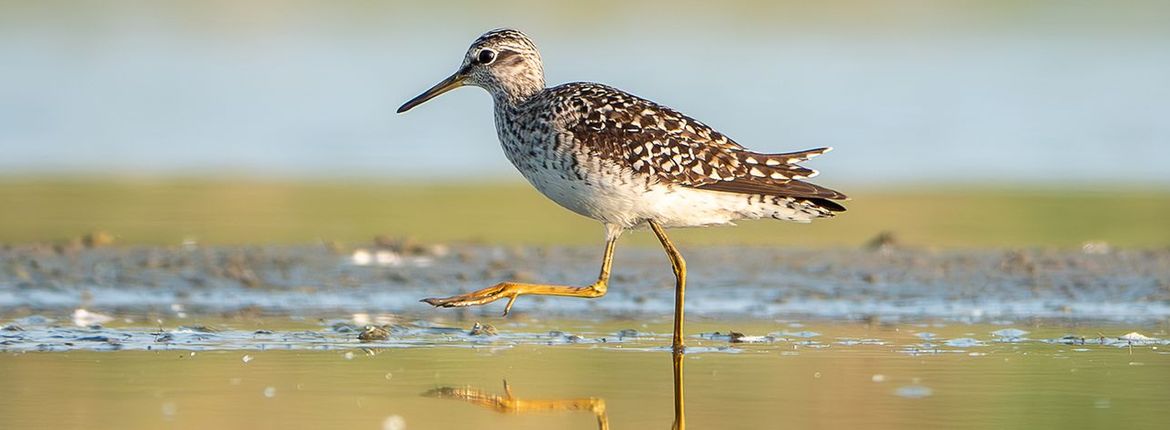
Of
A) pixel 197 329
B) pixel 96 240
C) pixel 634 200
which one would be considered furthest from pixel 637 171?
pixel 96 240

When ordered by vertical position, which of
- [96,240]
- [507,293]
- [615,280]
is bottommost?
[507,293]

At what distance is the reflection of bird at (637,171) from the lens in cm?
957

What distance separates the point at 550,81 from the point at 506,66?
1705 cm

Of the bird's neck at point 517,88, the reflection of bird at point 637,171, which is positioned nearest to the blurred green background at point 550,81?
the bird's neck at point 517,88

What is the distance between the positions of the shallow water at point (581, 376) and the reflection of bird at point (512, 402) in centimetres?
1

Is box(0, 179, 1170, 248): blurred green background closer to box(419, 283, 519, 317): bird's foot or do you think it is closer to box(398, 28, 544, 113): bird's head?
box(398, 28, 544, 113): bird's head

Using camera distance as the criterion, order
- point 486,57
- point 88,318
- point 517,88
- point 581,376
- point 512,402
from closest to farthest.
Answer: point 512,402
point 581,376
point 88,318
point 517,88
point 486,57

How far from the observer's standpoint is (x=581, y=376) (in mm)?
8414

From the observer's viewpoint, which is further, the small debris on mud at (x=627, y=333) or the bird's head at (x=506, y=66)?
the bird's head at (x=506, y=66)

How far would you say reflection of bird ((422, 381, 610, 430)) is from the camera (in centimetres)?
756

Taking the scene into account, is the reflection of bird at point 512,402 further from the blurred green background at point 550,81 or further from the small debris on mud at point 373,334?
the blurred green background at point 550,81

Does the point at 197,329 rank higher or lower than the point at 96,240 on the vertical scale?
lower

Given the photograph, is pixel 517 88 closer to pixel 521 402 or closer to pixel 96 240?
pixel 521 402

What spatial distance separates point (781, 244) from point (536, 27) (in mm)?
17345
